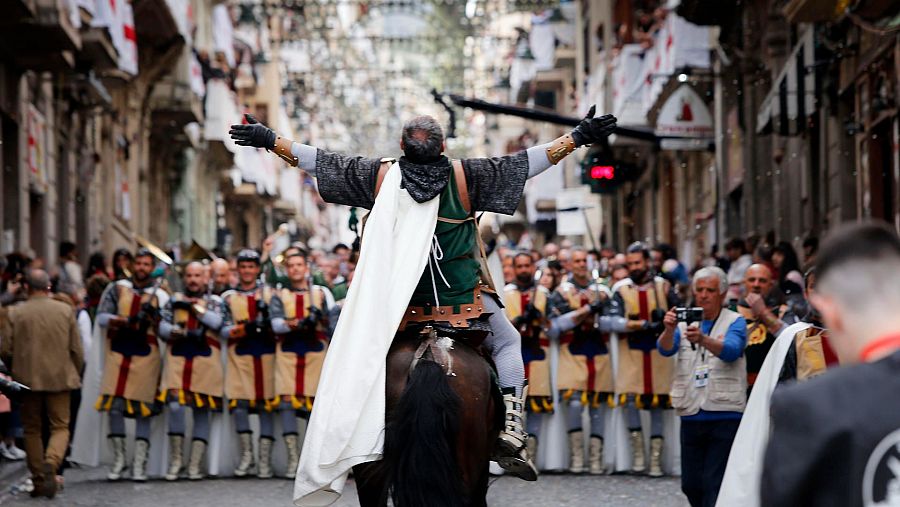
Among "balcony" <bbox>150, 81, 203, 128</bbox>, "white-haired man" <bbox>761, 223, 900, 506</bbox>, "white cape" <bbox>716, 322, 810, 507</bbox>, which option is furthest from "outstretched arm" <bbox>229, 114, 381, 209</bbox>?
"balcony" <bbox>150, 81, 203, 128</bbox>

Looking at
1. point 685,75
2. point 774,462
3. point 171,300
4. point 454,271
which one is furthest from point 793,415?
point 685,75

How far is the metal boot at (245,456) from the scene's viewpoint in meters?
14.5

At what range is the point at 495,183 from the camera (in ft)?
26.5

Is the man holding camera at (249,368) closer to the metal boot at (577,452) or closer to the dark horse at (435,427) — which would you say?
the metal boot at (577,452)

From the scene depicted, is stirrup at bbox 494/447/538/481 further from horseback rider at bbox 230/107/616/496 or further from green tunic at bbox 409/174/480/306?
green tunic at bbox 409/174/480/306

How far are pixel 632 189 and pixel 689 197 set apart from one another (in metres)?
9.55

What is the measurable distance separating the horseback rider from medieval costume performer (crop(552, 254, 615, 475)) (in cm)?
663

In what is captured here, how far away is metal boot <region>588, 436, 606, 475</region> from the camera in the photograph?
14.7 metres

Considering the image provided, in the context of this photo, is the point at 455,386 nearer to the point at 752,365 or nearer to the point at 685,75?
the point at 752,365

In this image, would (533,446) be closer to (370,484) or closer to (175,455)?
(175,455)

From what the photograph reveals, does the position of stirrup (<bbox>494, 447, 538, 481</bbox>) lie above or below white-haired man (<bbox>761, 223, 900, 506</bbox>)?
below

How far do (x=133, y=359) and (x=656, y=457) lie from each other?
15.3 feet

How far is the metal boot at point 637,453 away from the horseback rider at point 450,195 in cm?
663

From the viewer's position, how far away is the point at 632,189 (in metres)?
47.1
